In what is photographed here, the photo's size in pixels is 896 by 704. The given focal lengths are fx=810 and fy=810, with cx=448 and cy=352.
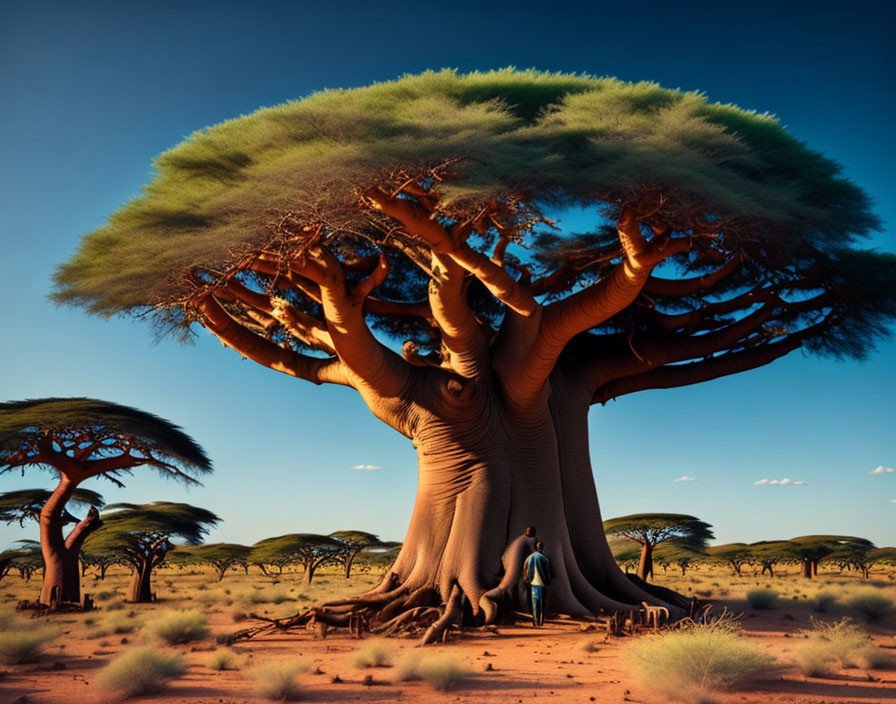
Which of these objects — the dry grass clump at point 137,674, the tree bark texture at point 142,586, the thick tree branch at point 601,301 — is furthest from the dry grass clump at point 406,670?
the tree bark texture at point 142,586

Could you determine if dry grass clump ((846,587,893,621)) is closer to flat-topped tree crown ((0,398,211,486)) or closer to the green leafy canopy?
the green leafy canopy

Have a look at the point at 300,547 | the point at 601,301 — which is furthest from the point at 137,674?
the point at 300,547

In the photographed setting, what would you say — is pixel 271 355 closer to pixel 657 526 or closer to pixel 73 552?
pixel 73 552

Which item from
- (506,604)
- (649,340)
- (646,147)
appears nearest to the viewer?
(646,147)

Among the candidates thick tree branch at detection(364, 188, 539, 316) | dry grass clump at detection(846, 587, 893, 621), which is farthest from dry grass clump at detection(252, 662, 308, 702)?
dry grass clump at detection(846, 587, 893, 621)

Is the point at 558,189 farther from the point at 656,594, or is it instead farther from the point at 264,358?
the point at 656,594

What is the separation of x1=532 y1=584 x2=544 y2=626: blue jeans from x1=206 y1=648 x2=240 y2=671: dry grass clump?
393cm

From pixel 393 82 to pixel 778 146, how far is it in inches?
246

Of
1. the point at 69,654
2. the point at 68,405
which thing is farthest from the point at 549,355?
the point at 68,405

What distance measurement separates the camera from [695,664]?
23.0ft

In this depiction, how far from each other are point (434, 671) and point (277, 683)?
140 cm

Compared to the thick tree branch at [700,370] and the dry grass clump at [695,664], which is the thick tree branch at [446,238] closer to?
the dry grass clump at [695,664]

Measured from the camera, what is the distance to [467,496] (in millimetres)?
12828

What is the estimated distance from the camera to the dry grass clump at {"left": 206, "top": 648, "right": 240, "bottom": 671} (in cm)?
865
